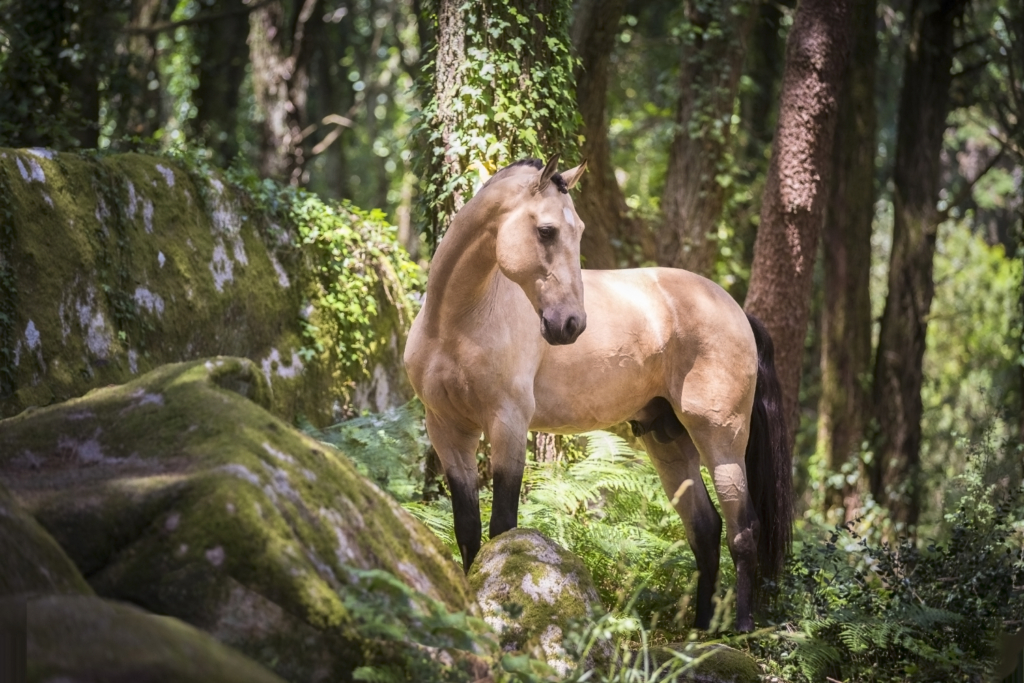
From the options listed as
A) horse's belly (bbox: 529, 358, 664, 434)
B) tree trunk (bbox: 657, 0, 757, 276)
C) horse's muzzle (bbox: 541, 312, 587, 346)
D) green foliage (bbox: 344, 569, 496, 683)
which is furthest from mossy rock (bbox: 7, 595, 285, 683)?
tree trunk (bbox: 657, 0, 757, 276)

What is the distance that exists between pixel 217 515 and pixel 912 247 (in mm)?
10582

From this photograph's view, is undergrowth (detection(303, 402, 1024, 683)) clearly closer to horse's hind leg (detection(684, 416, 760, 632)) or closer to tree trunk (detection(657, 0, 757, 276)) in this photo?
horse's hind leg (detection(684, 416, 760, 632))

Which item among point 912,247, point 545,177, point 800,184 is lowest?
point 912,247

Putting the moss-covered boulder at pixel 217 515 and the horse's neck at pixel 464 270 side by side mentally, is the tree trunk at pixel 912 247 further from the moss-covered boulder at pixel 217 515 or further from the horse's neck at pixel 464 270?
the moss-covered boulder at pixel 217 515

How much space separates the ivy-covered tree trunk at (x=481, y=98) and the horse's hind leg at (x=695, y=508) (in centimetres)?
216

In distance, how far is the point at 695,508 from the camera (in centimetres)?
608

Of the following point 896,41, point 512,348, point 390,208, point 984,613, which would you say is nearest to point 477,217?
point 512,348

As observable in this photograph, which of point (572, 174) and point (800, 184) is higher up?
point (800, 184)

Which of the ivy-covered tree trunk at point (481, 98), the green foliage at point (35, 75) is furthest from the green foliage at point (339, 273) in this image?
the green foliage at point (35, 75)

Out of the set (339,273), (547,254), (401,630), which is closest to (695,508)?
(547,254)

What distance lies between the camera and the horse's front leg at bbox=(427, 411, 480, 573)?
5043 mm

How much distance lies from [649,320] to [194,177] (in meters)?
3.88

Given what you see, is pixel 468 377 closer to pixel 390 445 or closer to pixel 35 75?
pixel 390 445

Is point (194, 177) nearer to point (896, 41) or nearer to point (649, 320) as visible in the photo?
point (649, 320)
